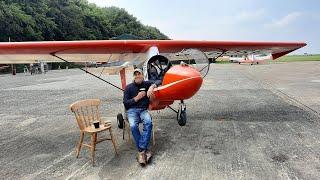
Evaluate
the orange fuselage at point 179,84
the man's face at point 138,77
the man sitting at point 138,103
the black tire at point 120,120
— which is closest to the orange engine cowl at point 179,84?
the orange fuselage at point 179,84

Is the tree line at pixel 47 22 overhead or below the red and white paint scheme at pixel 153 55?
overhead

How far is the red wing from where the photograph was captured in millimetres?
7245

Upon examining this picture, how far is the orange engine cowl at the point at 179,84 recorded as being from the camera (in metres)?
5.87

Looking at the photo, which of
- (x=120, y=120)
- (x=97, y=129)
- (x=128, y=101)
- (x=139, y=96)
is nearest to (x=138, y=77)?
(x=139, y=96)

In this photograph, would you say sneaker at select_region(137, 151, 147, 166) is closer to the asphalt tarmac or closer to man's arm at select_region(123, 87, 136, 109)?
the asphalt tarmac

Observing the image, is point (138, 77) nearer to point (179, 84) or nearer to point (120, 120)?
point (179, 84)

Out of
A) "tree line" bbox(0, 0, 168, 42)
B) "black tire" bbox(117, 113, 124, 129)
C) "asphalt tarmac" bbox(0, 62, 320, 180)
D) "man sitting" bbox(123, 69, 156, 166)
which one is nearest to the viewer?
"asphalt tarmac" bbox(0, 62, 320, 180)

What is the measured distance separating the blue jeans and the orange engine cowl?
430 millimetres

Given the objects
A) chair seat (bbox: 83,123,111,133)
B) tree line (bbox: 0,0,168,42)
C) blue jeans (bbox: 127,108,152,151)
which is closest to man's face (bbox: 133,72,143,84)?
blue jeans (bbox: 127,108,152,151)

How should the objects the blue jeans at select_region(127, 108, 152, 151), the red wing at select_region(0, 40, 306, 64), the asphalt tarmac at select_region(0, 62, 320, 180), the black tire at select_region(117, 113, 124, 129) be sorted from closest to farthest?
the asphalt tarmac at select_region(0, 62, 320, 180) → the blue jeans at select_region(127, 108, 152, 151) → the red wing at select_region(0, 40, 306, 64) → the black tire at select_region(117, 113, 124, 129)

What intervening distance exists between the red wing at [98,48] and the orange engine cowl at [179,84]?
1.84 m

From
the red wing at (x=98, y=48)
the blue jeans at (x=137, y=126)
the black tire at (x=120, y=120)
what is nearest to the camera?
the blue jeans at (x=137, y=126)

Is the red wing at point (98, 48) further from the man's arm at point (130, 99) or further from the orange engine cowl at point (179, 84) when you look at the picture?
the orange engine cowl at point (179, 84)

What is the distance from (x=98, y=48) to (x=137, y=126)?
250 centimetres
